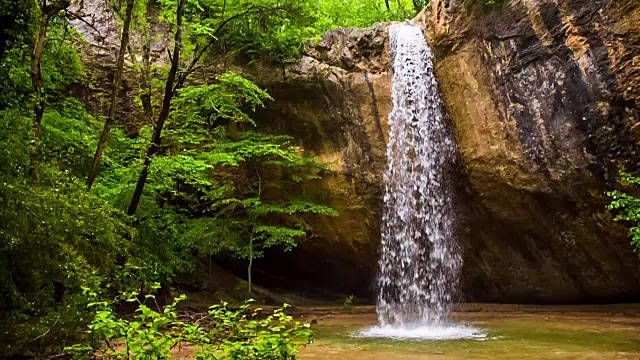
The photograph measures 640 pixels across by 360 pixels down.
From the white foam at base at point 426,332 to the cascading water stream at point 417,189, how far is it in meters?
2.12

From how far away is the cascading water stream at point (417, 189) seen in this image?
39.2 feet

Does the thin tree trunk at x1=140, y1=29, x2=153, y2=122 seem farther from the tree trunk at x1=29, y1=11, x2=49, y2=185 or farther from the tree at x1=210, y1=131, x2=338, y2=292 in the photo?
the tree trunk at x1=29, y1=11, x2=49, y2=185

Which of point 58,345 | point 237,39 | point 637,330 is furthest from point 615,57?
point 58,345

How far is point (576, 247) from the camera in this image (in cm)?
1103

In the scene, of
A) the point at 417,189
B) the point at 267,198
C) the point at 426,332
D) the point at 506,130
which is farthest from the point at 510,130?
the point at 267,198

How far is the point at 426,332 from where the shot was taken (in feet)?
28.7

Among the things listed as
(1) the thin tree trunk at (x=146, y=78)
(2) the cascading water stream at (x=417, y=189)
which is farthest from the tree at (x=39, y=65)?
(2) the cascading water stream at (x=417, y=189)

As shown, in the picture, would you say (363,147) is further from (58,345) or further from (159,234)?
(58,345)

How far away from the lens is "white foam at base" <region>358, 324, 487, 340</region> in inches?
312

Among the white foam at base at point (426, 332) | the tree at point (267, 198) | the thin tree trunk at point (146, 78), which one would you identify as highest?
the thin tree trunk at point (146, 78)

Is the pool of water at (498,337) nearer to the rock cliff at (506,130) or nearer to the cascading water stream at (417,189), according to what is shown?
the cascading water stream at (417,189)

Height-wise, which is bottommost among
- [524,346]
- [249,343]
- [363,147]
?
[524,346]

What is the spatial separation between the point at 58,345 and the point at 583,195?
9.58 m

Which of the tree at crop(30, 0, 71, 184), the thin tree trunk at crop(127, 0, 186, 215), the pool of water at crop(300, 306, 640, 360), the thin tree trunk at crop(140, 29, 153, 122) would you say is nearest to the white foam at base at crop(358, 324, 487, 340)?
the pool of water at crop(300, 306, 640, 360)
